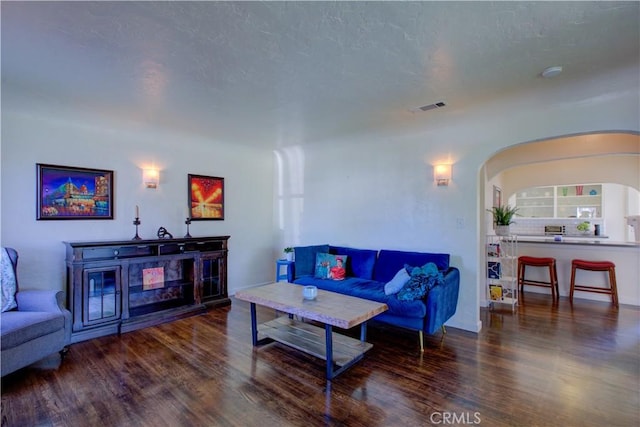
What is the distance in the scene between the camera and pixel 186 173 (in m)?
4.57

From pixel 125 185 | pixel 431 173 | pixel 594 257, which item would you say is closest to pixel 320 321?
pixel 431 173

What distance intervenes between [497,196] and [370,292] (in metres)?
3.86

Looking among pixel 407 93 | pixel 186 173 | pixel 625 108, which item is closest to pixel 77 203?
pixel 186 173

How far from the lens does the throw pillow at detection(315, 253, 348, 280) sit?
405 centimetres

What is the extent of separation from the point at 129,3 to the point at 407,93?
2124 mm

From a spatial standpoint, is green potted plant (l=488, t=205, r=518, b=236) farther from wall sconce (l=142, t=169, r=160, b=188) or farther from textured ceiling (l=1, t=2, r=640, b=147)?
wall sconce (l=142, t=169, r=160, b=188)

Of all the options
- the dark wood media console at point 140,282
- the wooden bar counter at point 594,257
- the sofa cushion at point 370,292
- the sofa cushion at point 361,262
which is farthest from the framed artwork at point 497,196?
the dark wood media console at point 140,282

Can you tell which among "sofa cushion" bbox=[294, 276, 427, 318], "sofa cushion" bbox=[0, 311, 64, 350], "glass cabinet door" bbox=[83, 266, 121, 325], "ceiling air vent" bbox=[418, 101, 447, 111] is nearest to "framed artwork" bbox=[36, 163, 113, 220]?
"glass cabinet door" bbox=[83, 266, 121, 325]

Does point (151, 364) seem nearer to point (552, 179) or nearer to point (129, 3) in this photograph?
point (129, 3)

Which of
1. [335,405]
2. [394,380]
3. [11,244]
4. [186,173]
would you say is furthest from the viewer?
[186,173]

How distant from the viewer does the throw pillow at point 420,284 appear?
2980 mm

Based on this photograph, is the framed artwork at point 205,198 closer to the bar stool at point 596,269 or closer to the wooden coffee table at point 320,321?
the wooden coffee table at point 320,321

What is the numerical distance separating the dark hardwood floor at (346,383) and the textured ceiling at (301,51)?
238 cm

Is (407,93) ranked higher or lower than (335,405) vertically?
higher
